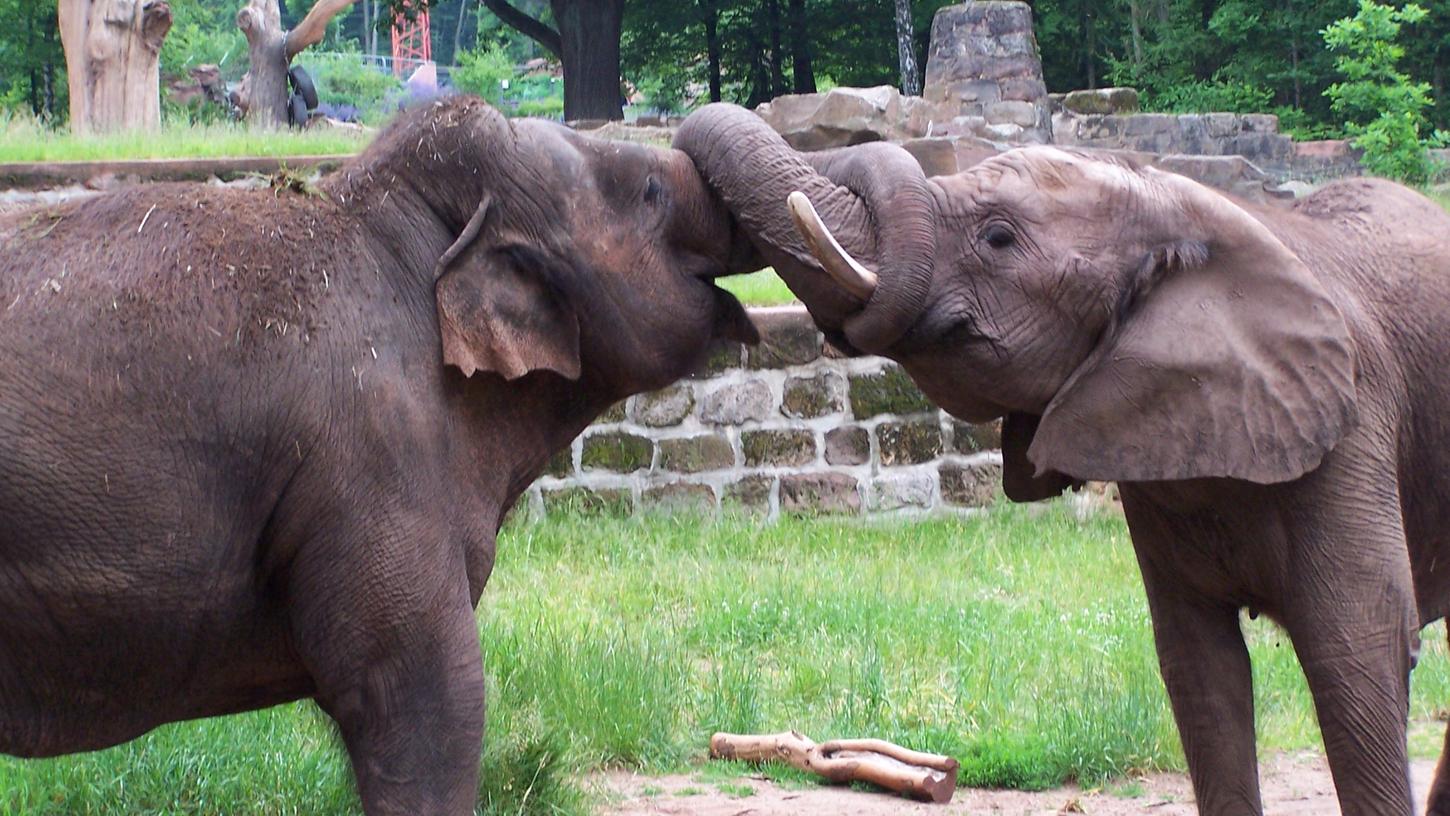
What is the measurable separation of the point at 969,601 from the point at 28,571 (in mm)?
5414

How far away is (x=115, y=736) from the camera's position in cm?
413

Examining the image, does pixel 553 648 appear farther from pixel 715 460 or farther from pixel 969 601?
pixel 715 460

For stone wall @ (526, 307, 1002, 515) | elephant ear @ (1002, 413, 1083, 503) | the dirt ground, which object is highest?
elephant ear @ (1002, 413, 1083, 503)

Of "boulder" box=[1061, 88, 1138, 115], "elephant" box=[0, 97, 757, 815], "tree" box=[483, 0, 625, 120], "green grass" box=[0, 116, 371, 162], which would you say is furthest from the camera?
"tree" box=[483, 0, 625, 120]

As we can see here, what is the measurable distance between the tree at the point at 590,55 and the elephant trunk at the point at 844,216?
24.5 metres

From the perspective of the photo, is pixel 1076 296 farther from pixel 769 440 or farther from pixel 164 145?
pixel 164 145

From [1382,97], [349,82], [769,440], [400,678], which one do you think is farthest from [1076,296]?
[349,82]

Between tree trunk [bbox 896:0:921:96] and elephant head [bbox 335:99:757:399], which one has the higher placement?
tree trunk [bbox 896:0:921:96]

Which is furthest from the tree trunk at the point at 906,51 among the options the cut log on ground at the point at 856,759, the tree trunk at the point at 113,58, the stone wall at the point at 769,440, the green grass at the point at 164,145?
the cut log on ground at the point at 856,759

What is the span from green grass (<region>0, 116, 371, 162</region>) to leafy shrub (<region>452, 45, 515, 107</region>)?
121 feet

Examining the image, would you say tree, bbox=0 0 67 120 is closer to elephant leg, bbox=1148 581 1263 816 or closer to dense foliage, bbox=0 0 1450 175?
dense foliage, bbox=0 0 1450 175

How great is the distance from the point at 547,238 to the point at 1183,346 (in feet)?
5.39

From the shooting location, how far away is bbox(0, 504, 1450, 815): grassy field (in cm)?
554

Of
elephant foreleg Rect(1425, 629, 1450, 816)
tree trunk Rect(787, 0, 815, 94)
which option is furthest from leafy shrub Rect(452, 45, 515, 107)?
elephant foreleg Rect(1425, 629, 1450, 816)
